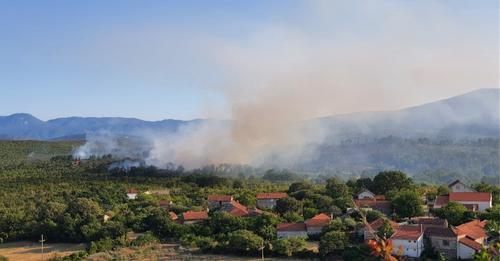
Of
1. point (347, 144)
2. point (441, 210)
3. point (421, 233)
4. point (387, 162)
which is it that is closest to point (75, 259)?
point (421, 233)

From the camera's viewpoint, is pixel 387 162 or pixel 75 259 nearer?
pixel 75 259

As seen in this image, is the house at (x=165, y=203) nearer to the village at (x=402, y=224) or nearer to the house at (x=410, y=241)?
the village at (x=402, y=224)

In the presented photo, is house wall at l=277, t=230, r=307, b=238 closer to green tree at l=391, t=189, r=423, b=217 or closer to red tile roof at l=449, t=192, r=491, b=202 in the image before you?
green tree at l=391, t=189, r=423, b=217

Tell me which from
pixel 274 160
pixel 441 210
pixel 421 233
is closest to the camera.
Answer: pixel 421 233

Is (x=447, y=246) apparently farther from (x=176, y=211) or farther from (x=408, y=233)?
(x=176, y=211)

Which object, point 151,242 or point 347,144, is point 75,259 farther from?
point 347,144

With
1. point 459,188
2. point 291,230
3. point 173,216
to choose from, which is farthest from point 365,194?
point 173,216

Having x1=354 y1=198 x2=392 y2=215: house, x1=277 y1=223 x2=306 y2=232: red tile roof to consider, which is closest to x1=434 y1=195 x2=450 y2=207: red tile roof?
x1=354 y1=198 x2=392 y2=215: house
